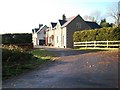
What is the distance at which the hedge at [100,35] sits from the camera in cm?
3859

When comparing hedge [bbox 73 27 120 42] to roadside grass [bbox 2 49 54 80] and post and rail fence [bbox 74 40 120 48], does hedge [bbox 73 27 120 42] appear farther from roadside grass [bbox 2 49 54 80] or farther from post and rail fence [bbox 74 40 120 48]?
roadside grass [bbox 2 49 54 80]

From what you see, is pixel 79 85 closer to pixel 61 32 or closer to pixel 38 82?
pixel 38 82

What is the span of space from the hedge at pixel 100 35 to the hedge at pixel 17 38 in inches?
335

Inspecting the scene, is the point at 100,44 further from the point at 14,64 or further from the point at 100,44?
the point at 14,64

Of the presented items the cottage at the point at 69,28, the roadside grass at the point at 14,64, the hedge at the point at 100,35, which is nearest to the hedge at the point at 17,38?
the hedge at the point at 100,35

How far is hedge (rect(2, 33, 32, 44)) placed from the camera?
136 feet

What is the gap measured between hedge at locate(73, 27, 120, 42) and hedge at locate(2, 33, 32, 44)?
8.52 meters

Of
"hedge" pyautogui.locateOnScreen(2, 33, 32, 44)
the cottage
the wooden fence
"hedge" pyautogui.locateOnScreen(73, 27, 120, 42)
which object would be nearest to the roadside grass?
the wooden fence

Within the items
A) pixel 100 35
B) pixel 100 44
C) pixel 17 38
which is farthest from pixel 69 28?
pixel 100 44

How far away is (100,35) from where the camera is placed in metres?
41.5

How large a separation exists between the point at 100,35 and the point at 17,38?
12352 millimetres

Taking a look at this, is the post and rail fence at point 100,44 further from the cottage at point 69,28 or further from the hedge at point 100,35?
the cottage at point 69,28

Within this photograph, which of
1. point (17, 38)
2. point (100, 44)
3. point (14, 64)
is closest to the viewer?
point (14, 64)

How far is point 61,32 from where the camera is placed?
6369 centimetres
